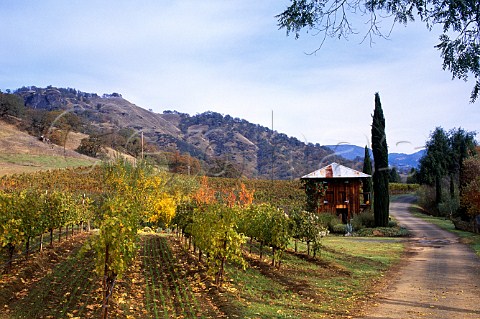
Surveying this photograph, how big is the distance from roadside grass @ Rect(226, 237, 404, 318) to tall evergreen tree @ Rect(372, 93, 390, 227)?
36.4ft

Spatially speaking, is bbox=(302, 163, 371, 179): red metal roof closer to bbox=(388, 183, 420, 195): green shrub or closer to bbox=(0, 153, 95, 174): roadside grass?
bbox=(0, 153, 95, 174): roadside grass

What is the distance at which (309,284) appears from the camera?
11.7 metres

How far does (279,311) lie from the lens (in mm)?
8695

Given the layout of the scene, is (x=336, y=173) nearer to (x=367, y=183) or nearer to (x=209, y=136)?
(x=367, y=183)

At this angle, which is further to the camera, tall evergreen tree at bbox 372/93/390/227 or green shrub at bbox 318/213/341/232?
green shrub at bbox 318/213/341/232

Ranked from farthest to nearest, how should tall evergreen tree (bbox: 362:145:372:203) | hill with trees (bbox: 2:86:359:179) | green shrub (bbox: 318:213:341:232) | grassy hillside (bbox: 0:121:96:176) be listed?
hill with trees (bbox: 2:86:359:179), grassy hillside (bbox: 0:121:96:176), tall evergreen tree (bbox: 362:145:372:203), green shrub (bbox: 318:213:341:232)

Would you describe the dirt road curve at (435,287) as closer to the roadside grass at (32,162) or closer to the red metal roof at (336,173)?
the red metal roof at (336,173)

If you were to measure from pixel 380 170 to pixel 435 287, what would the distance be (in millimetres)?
19072

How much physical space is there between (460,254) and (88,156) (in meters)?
57.4

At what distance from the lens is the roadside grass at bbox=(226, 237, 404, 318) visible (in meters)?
8.97

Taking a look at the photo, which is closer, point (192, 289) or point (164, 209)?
point (192, 289)

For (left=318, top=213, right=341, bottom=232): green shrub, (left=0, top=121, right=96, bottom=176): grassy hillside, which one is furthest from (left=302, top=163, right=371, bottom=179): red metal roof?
(left=0, top=121, right=96, bottom=176): grassy hillside

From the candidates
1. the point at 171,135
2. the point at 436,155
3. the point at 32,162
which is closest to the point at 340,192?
the point at 436,155

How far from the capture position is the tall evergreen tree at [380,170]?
1143 inches
